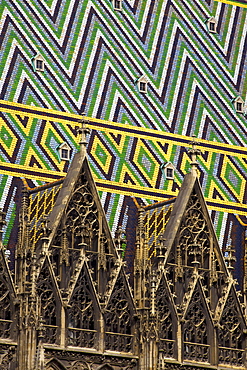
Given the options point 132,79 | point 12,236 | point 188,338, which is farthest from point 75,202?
point 132,79

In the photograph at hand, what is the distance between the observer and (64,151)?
41344 mm

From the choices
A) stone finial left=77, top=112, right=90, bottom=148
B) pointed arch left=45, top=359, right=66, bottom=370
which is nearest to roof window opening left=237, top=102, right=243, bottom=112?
stone finial left=77, top=112, right=90, bottom=148

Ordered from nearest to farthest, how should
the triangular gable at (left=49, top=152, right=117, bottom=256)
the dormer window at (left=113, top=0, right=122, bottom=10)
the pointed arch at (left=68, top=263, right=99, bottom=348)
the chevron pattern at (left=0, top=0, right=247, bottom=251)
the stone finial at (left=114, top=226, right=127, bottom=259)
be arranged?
1. the pointed arch at (left=68, top=263, right=99, bottom=348)
2. the triangular gable at (left=49, top=152, right=117, bottom=256)
3. the stone finial at (left=114, top=226, right=127, bottom=259)
4. the chevron pattern at (left=0, top=0, right=247, bottom=251)
5. the dormer window at (left=113, top=0, right=122, bottom=10)

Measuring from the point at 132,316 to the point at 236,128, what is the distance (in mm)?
8849

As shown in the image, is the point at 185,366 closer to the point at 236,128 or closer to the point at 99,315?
the point at 99,315

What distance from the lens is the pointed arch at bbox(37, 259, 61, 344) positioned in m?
37.0

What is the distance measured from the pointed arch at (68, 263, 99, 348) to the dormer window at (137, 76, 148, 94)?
7.84 metres

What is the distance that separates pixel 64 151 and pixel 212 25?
26.3 feet

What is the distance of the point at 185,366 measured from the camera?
1521 inches

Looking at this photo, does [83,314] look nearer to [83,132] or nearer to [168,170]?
[83,132]

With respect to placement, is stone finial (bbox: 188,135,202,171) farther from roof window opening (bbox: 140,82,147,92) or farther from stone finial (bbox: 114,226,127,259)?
roof window opening (bbox: 140,82,147,92)

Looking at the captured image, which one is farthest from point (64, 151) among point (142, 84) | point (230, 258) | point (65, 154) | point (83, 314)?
point (83, 314)

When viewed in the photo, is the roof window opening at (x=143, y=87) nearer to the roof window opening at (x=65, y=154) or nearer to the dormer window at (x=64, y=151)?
the dormer window at (x=64, y=151)

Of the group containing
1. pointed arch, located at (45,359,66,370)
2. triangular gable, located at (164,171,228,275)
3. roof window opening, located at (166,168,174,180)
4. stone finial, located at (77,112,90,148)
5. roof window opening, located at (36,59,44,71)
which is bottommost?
pointed arch, located at (45,359,66,370)
